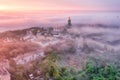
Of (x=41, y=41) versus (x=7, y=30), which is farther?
(x=41, y=41)

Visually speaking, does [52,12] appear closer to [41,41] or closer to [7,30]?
[41,41]

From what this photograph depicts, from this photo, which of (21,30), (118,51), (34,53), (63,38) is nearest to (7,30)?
(21,30)

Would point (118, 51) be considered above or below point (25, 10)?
below

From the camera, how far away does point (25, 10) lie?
3734 millimetres

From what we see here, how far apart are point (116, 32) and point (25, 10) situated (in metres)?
1.37

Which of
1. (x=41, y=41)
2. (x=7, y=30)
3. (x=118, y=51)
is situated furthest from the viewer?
(x=118, y=51)

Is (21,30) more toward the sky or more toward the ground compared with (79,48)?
more toward the sky

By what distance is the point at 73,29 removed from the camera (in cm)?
402

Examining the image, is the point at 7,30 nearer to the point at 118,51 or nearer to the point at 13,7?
the point at 13,7

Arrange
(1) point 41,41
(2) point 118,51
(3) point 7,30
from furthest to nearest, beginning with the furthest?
(2) point 118,51, (1) point 41,41, (3) point 7,30

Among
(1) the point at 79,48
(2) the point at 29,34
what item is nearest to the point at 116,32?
(1) the point at 79,48

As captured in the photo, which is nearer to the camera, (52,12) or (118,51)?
(52,12)

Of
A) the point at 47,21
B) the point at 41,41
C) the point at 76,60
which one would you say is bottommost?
the point at 76,60

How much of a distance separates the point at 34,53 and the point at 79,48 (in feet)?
2.00
